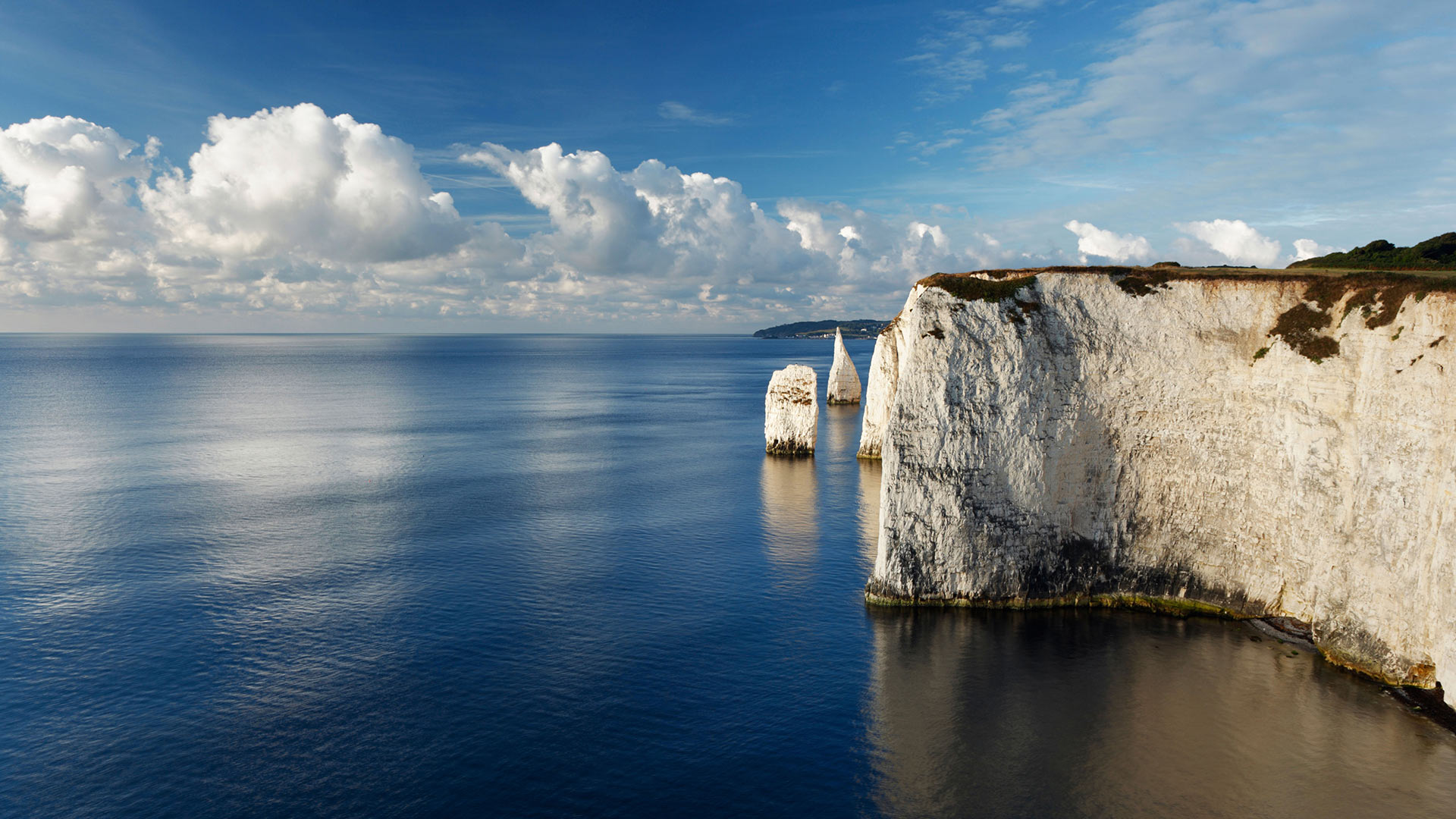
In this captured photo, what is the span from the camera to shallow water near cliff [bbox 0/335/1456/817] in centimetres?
2530

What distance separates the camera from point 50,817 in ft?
77.8

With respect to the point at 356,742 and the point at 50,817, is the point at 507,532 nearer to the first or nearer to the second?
the point at 356,742

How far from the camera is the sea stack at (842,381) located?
437 ft

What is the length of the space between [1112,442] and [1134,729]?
16.6 meters

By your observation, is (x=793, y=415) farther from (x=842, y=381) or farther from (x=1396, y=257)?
(x=1396, y=257)

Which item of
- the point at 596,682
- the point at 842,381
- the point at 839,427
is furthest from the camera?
the point at 842,381

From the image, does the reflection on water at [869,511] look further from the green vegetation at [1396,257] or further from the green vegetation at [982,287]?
the green vegetation at [1396,257]

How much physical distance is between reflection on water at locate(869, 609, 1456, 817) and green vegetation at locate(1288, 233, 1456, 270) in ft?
68.6

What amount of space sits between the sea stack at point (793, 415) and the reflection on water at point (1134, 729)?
47.0 meters

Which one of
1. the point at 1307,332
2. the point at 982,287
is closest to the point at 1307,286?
the point at 1307,332

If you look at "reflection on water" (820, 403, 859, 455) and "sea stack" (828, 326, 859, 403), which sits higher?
"sea stack" (828, 326, 859, 403)

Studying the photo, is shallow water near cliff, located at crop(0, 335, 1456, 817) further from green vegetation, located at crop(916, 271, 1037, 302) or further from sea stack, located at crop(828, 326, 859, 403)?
sea stack, located at crop(828, 326, 859, 403)

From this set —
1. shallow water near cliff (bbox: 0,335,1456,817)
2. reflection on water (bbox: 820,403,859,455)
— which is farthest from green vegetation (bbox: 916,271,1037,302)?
reflection on water (bbox: 820,403,859,455)

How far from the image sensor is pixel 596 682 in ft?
106
